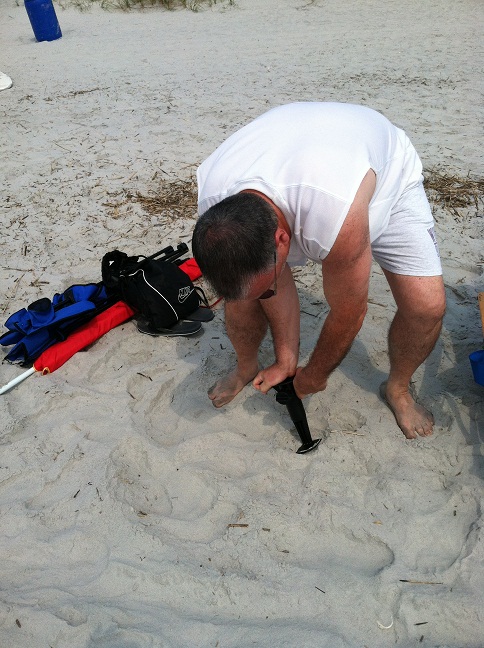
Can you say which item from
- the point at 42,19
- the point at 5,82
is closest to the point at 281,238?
the point at 5,82

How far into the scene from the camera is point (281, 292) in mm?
2398

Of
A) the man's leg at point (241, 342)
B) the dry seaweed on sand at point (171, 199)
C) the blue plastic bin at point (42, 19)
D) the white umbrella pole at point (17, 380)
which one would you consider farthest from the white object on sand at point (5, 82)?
the man's leg at point (241, 342)

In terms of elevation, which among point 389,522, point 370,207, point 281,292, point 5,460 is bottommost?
point 389,522

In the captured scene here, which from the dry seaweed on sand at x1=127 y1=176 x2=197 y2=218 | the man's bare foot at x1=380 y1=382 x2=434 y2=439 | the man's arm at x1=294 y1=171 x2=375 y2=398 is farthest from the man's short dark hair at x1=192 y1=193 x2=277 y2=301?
the dry seaweed on sand at x1=127 y1=176 x2=197 y2=218

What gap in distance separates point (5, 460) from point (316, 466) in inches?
52.9

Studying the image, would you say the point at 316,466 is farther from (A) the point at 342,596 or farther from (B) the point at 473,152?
(B) the point at 473,152

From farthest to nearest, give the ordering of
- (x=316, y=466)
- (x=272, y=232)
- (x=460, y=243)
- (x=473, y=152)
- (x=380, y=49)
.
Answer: (x=380, y=49) < (x=473, y=152) < (x=460, y=243) < (x=316, y=466) < (x=272, y=232)

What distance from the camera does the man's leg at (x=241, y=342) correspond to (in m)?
2.49

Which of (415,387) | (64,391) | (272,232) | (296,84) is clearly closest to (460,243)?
(415,387)

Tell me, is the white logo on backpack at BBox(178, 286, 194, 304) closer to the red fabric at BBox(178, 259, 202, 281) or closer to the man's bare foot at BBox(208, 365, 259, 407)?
the red fabric at BBox(178, 259, 202, 281)

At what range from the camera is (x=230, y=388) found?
8.85 feet

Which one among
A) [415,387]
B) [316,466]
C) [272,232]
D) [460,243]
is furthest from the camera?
[460,243]

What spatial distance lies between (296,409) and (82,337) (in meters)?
1.29

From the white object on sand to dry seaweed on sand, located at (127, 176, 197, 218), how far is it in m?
3.50
